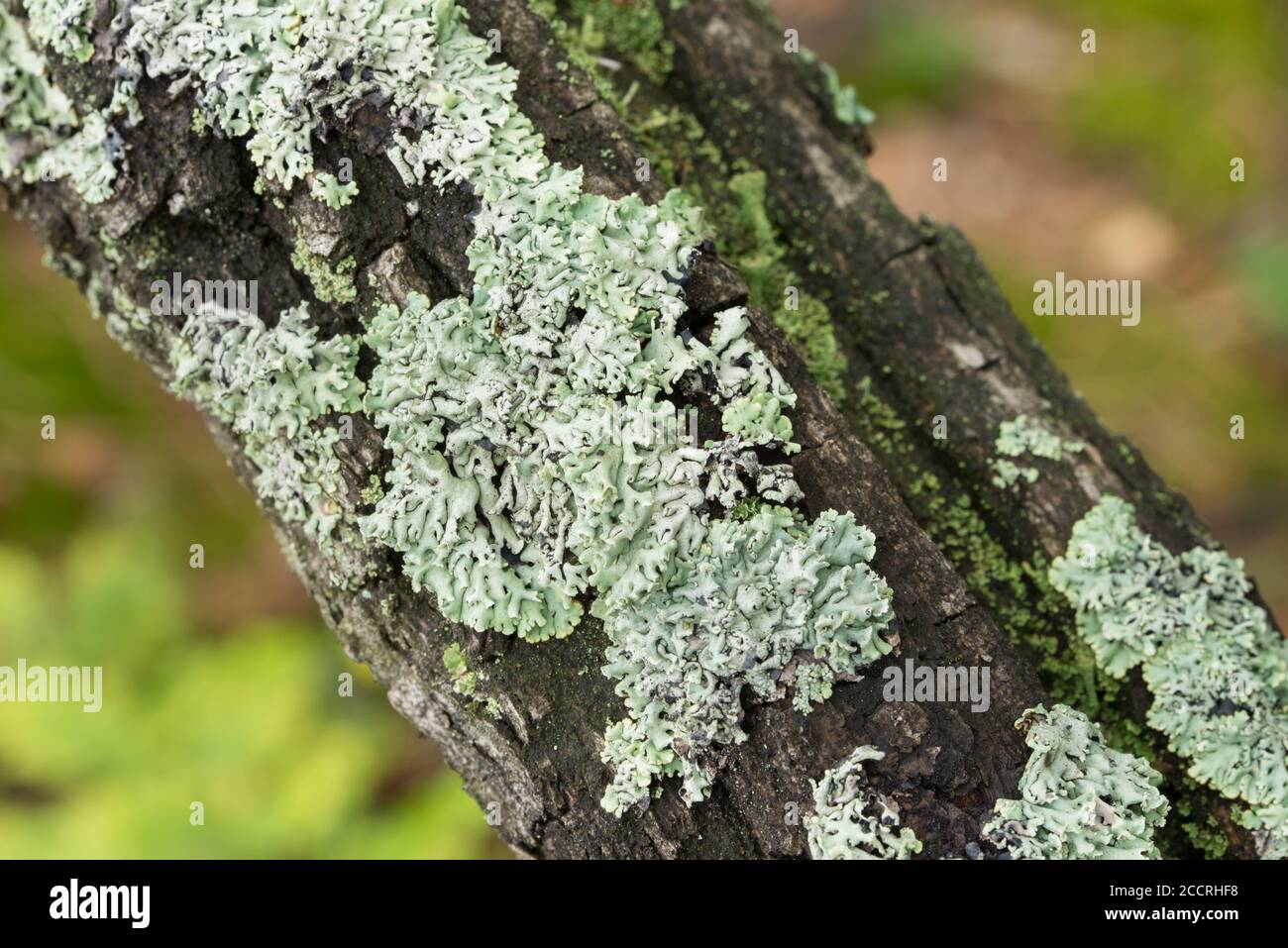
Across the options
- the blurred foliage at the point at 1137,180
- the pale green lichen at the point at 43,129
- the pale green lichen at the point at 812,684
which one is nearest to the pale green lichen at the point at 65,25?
the pale green lichen at the point at 43,129

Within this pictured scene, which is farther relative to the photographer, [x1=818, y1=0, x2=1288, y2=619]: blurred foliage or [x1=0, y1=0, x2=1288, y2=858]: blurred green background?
[x1=818, y1=0, x2=1288, y2=619]: blurred foliage

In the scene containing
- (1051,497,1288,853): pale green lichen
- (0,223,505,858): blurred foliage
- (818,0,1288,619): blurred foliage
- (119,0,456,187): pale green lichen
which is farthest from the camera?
(818,0,1288,619): blurred foliage

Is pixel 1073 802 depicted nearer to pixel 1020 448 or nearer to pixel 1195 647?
pixel 1195 647

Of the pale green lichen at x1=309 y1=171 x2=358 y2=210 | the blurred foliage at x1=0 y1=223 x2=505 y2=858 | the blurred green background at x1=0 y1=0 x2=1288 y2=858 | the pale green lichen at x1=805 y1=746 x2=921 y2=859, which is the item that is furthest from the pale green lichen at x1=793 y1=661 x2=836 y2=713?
the blurred green background at x1=0 y1=0 x2=1288 y2=858

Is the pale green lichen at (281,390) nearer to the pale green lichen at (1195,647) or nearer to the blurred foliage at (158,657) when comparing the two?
the pale green lichen at (1195,647)

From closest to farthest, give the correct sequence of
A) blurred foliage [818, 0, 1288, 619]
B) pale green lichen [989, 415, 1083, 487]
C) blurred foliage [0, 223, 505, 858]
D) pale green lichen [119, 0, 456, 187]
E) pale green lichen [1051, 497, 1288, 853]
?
pale green lichen [119, 0, 456, 187], pale green lichen [1051, 497, 1288, 853], pale green lichen [989, 415, 1083, 487], blurred foliage [0, 223, 505, 858], blurred foliage [818, 0, 1288, 619]

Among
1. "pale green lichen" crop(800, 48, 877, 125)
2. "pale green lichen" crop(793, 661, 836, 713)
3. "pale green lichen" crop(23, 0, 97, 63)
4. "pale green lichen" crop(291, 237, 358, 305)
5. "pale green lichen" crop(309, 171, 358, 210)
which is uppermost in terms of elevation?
"pale green lichen" crop(800, 48, 877, 125)

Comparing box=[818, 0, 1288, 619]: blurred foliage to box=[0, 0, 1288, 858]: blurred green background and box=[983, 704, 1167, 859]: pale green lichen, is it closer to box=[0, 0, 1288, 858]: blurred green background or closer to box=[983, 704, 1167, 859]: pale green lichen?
box=[0, 0, 1288, 858]: blurred green background
